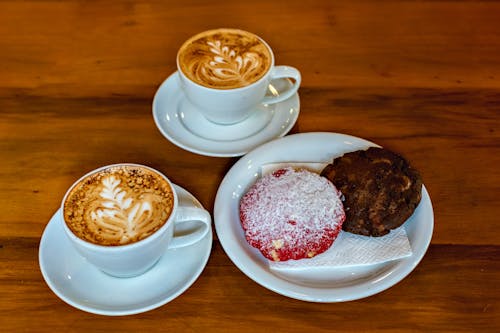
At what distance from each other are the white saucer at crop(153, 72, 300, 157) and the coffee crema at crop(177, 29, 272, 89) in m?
0.10

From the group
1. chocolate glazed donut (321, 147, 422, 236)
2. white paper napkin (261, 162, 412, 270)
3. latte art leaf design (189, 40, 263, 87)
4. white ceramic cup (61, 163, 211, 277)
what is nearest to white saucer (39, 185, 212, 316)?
white ceramic cup (61, 163, 211, 277)

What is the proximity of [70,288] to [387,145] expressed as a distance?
2.12ft

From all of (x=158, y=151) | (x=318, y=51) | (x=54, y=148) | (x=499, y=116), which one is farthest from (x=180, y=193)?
(x=499, y=116)

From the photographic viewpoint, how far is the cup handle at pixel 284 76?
1098 millimetres

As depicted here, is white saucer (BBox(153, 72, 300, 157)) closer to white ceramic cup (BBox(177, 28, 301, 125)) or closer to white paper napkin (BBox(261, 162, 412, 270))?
white ceramic cup (BBox(177, 28, 301, 125))

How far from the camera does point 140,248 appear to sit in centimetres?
75

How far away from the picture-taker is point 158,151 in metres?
Answer: 1.07

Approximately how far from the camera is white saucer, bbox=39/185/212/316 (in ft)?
2.56

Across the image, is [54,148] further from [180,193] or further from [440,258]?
[440,258]

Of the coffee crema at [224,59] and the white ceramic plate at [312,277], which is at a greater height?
the coffee crema at [224,59]

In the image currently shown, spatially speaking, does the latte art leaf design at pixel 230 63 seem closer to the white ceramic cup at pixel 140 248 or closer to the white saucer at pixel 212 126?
the white saucer at pixel 212 126

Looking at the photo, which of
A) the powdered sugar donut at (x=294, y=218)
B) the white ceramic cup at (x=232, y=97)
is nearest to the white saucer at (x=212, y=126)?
the white ceramic cup at (x=232, y=97)

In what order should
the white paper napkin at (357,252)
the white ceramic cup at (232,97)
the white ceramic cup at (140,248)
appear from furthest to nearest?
the white ceramic cup at (232,97)
the white paper napkin at (357,252)
the white ceramic cup at (140,248)

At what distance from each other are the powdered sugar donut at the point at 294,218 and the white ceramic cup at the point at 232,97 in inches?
8.7
